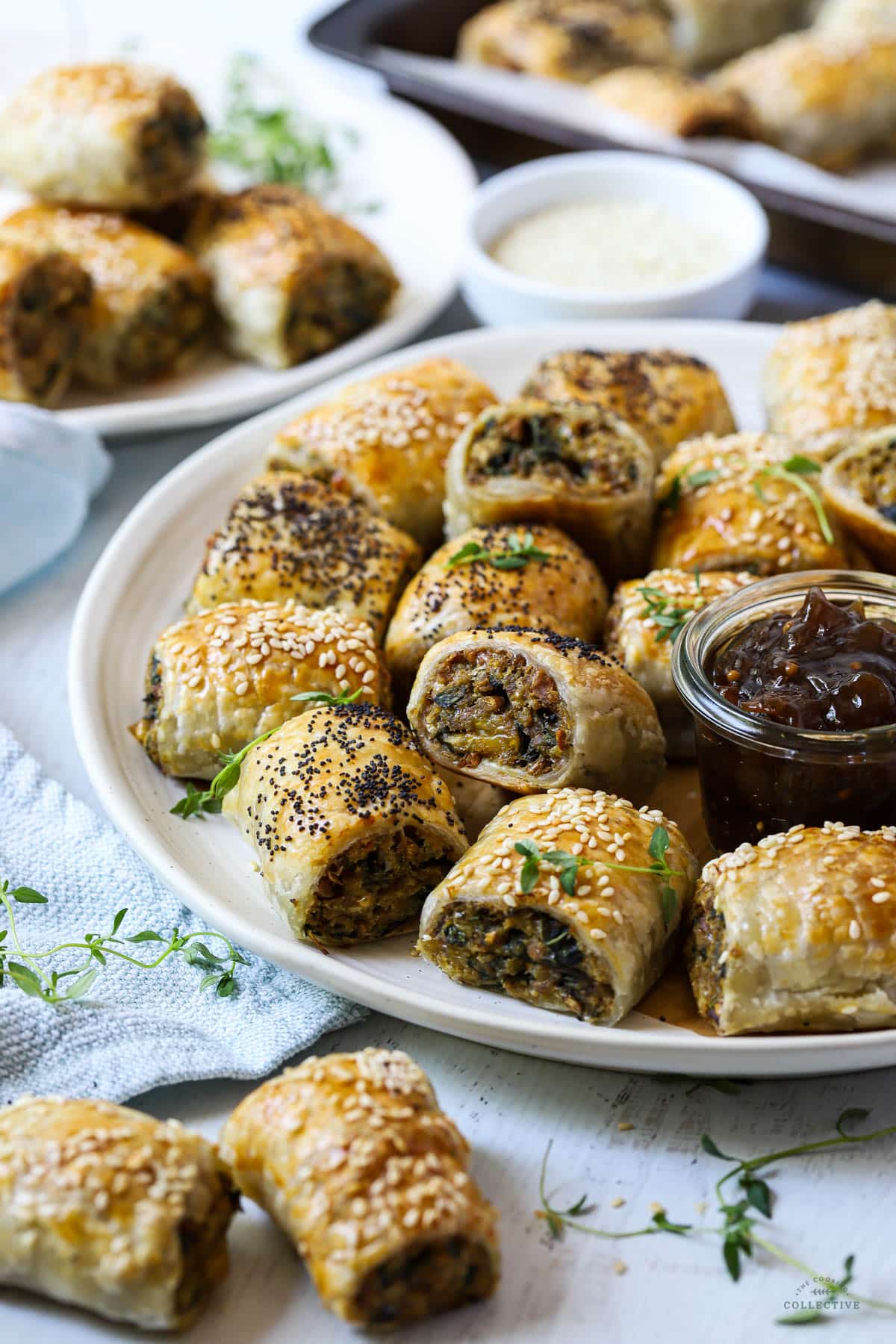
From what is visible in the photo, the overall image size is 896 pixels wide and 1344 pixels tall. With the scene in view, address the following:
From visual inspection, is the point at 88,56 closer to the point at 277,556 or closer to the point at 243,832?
the point at 277,556

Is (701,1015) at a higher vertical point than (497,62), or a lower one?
lower

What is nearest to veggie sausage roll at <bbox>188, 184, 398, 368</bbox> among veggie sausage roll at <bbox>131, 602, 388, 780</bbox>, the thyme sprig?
veggie sausage roll at <bbox>131, 602, 388, 780</bbox>

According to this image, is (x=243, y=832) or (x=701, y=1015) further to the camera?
(x=243, y=832)

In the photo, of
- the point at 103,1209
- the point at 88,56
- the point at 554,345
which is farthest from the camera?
the point at 88,56

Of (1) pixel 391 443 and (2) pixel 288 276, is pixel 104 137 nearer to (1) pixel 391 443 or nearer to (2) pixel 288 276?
(2) pixel 288 276

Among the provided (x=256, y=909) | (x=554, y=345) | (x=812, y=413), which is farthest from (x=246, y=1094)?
(x=554, y=345)

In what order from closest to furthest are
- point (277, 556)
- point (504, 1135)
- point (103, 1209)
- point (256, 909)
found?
point (103, 1209)
point (504, 1135)
point (256, 909)
point (277, 556)

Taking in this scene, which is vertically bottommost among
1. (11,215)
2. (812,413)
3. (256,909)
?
(256,909)

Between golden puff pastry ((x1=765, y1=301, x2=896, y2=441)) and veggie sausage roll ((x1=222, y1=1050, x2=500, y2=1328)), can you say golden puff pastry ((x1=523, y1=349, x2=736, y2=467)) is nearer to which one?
golden puff pastry ((x1=765, y1=301, x2=896, y2=441))
